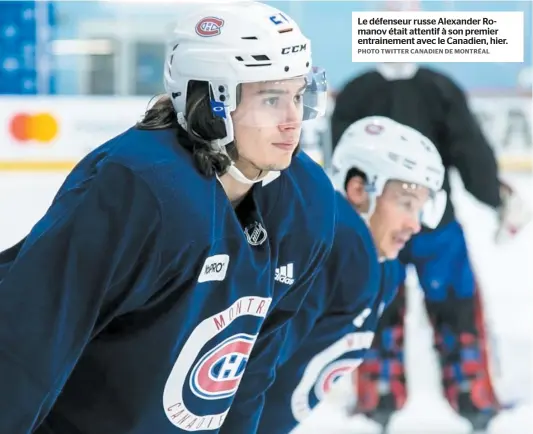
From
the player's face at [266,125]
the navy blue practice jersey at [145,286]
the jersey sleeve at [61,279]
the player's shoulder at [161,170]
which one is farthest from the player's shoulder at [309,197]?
the jersey sleeve at [61,279]

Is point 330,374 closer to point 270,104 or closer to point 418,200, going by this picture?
point 418,200

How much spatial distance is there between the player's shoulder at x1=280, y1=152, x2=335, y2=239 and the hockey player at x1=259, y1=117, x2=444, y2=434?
0.28 meters

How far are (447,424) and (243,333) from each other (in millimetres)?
1333

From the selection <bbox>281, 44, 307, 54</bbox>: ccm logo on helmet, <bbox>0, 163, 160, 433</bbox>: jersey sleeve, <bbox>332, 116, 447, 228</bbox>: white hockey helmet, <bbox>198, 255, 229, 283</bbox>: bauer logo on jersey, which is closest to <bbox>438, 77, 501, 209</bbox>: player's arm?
<bbox>332, 116, 447, 228</bbox>: white hockey helmet

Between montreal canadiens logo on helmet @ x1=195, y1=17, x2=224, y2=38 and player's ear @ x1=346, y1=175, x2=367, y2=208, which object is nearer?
montreal canadiens logo on helmet @ x1=195, y1=17, x2=224, y2=38

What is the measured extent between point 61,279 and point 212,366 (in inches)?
14.1

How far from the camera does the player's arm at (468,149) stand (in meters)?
2.62

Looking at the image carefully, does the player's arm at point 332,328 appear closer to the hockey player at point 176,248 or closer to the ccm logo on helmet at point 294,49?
the hockey player at point 176,248

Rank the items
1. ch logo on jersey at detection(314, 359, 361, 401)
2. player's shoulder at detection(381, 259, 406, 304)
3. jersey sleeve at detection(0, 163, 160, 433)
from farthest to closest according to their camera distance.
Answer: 1. player's shoulder at detection(381, 259, 406, 304)
2. ch logo on jersey at detection(314, 359, 361, 401)
3. jersey sleeve at detection(0, 163, 160, 433)

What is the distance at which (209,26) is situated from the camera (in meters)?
1.50

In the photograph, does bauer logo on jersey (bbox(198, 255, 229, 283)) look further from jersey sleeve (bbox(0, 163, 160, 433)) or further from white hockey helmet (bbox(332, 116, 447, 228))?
white hockey helmet (bbox(332, 116, 447, 228))

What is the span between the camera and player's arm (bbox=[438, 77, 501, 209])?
2.62 meters

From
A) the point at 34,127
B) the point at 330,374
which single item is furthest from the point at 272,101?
the point at 34,127

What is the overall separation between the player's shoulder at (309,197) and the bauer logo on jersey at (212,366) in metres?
0.15
